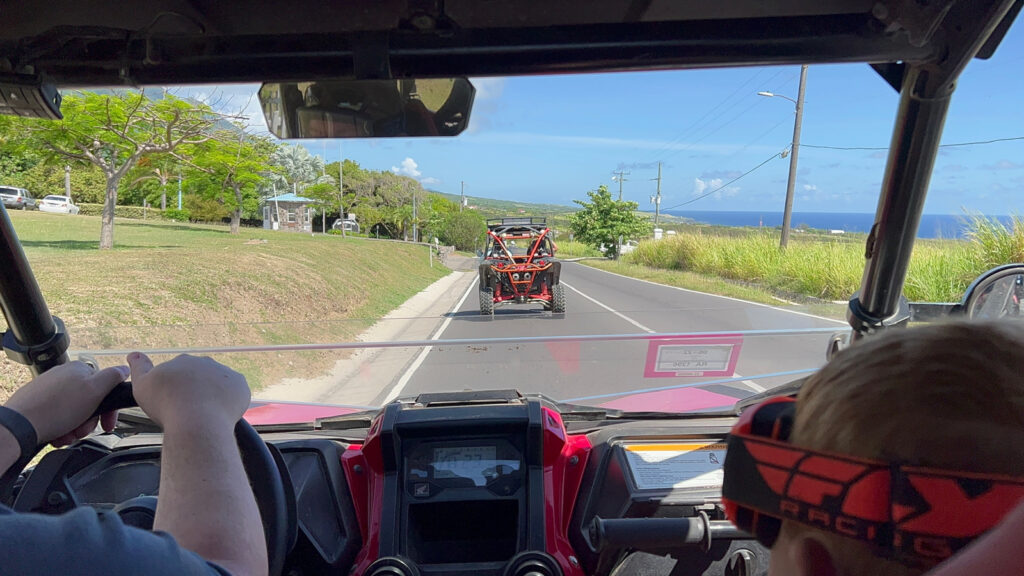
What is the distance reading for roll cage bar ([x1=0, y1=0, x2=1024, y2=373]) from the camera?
1.84 m

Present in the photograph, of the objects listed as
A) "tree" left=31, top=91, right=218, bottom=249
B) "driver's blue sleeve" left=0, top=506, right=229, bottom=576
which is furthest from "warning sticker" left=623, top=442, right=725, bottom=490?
"tree" left=31, top=91, right=218, bottom=249

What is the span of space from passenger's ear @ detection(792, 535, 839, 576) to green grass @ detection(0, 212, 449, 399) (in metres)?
2.32

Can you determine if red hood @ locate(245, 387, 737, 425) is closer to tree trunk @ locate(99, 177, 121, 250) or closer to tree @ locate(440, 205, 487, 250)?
tree trunk @ locate(99, 177, 121, 250)

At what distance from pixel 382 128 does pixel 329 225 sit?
44.0 meters

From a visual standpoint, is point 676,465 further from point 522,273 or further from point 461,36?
point 522,273

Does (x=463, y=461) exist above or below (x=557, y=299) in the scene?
above

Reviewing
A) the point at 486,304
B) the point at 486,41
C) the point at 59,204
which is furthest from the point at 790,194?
the point at 59,204

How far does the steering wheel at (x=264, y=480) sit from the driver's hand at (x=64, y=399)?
0.03m

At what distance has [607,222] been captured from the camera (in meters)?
41.9

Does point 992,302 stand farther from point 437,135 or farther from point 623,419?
point 437,135

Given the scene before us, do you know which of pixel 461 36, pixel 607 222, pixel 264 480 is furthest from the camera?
pixel 607 222

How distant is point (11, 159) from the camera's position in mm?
19297

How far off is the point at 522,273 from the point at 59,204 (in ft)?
78.4

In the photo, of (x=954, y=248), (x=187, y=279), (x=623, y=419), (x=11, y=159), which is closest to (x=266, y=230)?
(x=11, y=159)
